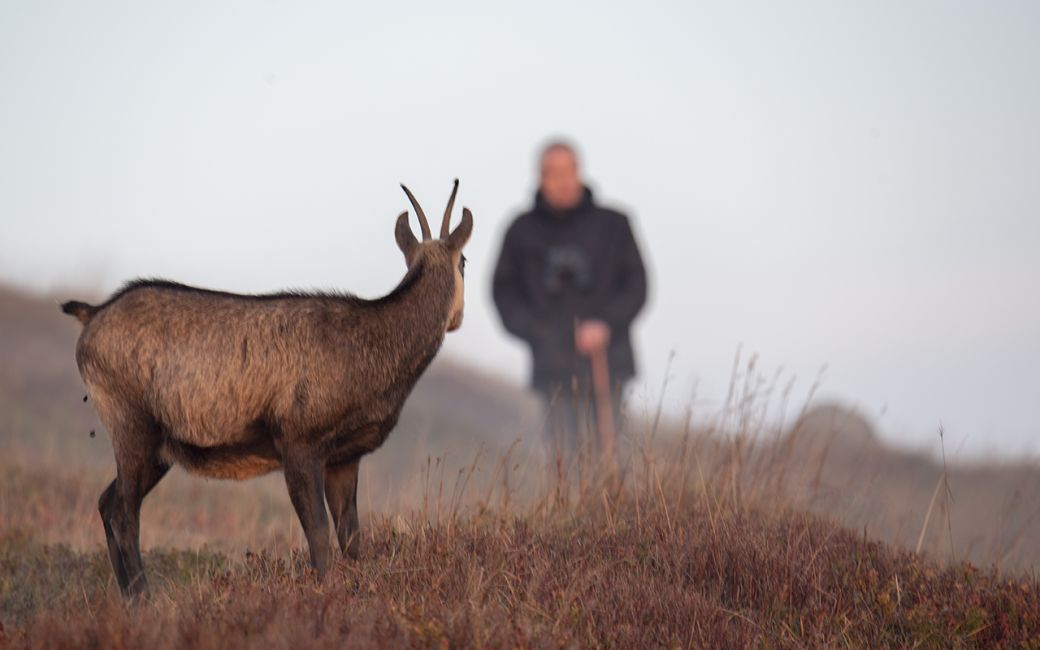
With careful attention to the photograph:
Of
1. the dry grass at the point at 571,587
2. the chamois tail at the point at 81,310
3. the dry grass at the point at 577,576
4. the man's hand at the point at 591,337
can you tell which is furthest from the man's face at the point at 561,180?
the chamois tail at the point at 81,310

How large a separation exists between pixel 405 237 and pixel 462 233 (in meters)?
0.32

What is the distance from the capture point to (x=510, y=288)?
11117 millimetres

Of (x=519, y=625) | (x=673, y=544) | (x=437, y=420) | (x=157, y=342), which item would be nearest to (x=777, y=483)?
(x=673, y=544)

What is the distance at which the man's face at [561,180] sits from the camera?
10.9 m

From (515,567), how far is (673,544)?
1.02 meters

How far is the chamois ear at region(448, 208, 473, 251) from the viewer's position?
19.2ft

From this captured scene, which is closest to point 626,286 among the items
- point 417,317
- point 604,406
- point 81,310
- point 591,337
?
point 591,337

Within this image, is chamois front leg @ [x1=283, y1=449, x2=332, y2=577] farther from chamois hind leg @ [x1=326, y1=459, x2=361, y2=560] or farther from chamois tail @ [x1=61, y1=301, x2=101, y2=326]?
chamois tail @ [x1=61, y1=301, x2=101, y2=326]

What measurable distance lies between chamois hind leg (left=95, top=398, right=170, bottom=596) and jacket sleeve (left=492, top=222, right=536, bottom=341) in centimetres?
544

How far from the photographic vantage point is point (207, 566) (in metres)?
6.36

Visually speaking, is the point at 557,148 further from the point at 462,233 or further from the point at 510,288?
the point at 462,233

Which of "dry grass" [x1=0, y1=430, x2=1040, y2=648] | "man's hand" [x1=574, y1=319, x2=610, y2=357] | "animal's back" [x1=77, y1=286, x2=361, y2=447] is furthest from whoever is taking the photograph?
"man's hand" [x1=574, y1=319, x2=610, y2=357]

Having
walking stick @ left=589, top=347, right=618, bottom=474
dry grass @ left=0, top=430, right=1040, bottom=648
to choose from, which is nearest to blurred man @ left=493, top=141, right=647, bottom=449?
walking stick @ left=589, top=347, right=618, bottom=474

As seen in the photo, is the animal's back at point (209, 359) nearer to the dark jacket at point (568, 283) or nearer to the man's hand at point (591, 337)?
the man's hand at point (591, 337)
